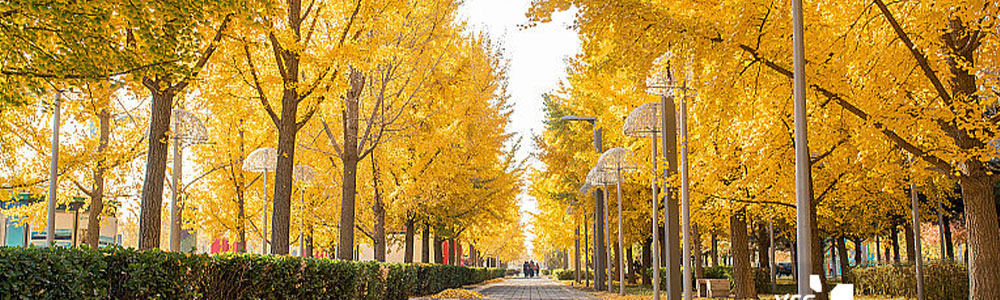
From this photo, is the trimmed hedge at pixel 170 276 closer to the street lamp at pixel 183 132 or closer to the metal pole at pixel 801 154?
the street lamp at pixel 183 132

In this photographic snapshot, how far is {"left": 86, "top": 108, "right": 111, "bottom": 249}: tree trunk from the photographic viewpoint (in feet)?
64.2

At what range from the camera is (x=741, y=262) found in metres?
20.0

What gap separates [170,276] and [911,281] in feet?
71.6

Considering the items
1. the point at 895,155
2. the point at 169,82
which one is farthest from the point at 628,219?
the point at 169,82

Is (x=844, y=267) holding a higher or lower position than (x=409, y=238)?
lower

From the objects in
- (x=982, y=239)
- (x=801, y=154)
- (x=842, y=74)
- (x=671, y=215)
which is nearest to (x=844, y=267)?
(x=671, y=215)

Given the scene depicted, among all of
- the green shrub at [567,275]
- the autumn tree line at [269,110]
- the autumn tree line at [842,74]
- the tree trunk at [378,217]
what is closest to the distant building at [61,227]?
the autumn tree line at [269,110]

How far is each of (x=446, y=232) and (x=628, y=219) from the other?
6.26 meters

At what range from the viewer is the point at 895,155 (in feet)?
45.0

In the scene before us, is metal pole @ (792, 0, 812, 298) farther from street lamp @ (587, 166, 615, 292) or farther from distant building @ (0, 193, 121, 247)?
distant building @ (0, 193, 121, 247)

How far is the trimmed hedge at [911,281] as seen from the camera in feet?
68.0

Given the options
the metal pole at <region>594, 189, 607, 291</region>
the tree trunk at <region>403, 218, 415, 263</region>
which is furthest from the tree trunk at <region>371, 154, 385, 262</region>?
the metal pole at <region>594, 189, 607, 291</region>

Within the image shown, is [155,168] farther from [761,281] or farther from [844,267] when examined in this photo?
[844,267]

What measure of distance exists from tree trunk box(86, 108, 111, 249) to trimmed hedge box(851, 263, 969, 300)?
20618mm
